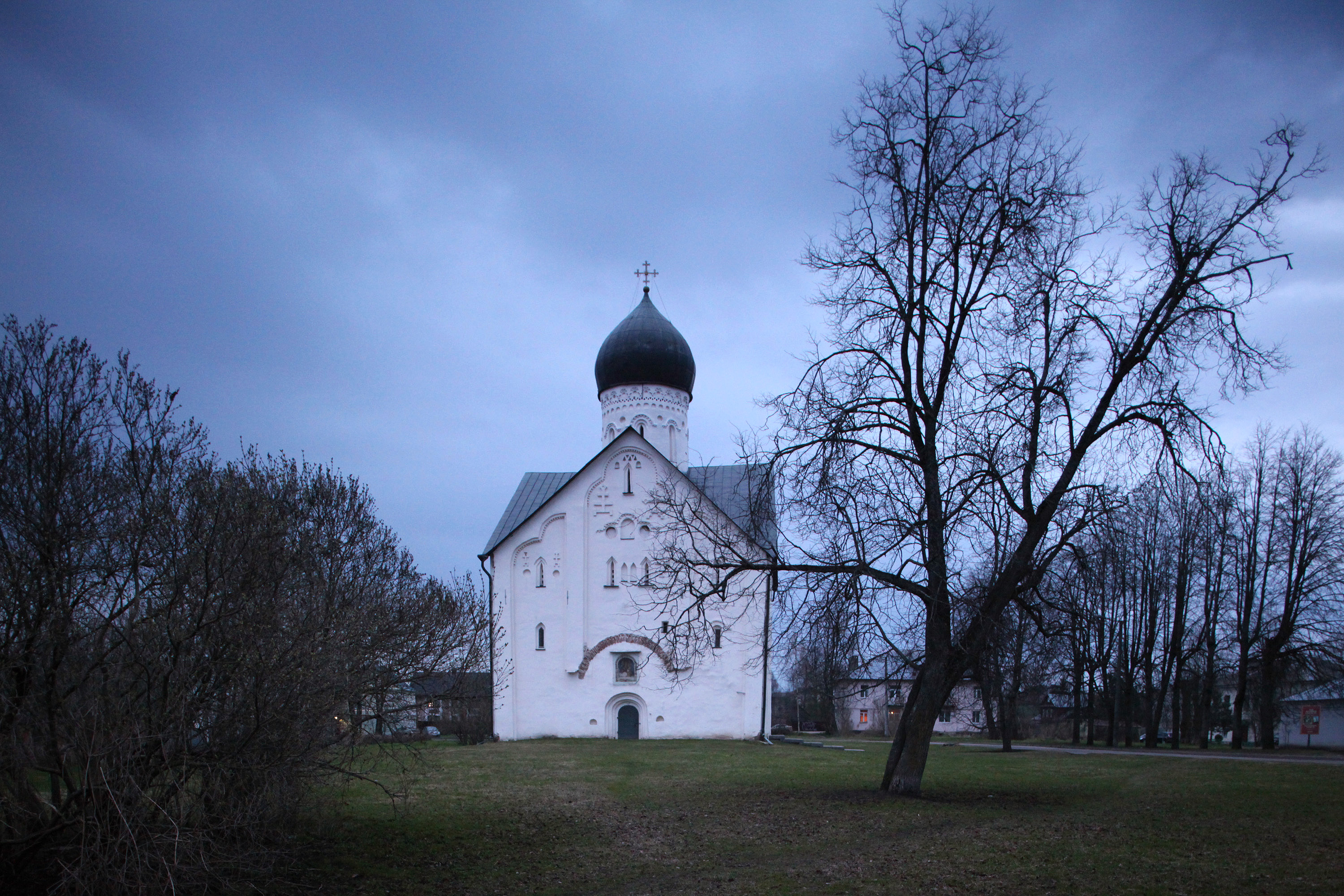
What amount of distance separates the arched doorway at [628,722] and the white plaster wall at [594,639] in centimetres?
24

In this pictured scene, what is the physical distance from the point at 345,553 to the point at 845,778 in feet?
32.8

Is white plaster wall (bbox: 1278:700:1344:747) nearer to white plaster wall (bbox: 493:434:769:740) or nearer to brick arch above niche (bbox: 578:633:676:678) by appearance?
white plaster wall (bbox: 493:434:769:740)

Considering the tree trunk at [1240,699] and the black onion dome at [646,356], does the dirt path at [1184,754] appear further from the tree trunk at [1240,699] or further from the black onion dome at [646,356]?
the black onion dome at [646,356]

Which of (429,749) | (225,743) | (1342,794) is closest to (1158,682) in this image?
(1342,794)

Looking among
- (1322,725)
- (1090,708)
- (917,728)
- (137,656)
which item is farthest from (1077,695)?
(137,656)

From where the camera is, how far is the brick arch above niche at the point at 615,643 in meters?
28.8

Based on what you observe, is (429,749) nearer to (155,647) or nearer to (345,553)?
(345,553)

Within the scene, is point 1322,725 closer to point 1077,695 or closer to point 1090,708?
point 1077,695

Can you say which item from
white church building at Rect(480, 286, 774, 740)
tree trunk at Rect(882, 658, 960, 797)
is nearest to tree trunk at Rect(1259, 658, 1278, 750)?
white church building at Rect(480, 286, 774, 740)

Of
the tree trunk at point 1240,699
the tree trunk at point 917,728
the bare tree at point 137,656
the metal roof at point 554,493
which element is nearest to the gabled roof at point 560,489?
the metal roof at point 554,493

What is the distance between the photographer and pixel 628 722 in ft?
96.2

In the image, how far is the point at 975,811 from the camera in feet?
37.5

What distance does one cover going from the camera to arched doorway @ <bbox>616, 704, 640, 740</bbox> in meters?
29.2

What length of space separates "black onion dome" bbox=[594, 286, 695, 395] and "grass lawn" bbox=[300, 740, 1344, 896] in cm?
1912
